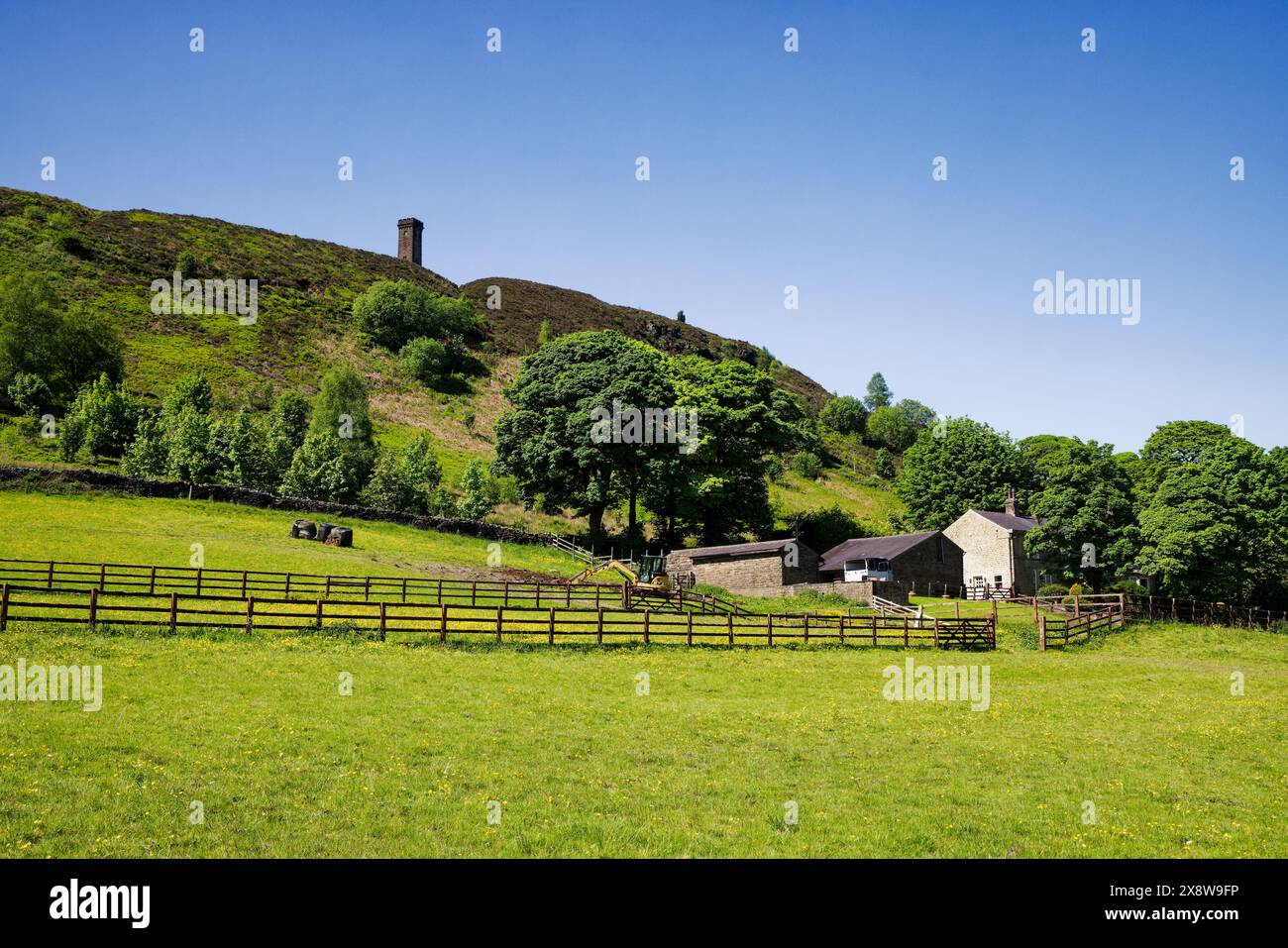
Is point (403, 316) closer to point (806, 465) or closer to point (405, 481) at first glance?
point (806, 465)

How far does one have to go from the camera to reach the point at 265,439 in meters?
70.4

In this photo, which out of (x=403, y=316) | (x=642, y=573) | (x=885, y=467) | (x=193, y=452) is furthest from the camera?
(x=885, y=467)

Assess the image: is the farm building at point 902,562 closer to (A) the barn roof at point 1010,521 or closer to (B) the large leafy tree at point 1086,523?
(A) the barn roof at point 1010,521

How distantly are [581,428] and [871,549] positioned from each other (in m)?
22.5

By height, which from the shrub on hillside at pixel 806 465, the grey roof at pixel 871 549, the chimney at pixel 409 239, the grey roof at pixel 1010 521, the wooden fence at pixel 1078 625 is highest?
the chimney at pixel 409 239

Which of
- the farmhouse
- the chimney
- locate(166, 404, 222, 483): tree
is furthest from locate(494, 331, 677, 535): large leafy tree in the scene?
the chimney

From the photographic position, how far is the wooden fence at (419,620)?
26484 millimetres

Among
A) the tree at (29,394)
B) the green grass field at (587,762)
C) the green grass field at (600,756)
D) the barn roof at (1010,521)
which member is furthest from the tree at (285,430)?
the barn roof at (1010,521)

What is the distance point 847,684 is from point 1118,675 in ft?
36.5

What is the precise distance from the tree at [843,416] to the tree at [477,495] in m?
89.6

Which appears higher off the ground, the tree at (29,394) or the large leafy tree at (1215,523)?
the tree at (29,394)

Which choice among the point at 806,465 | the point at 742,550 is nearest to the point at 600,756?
the point at 742,550

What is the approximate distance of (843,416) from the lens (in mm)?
152000
